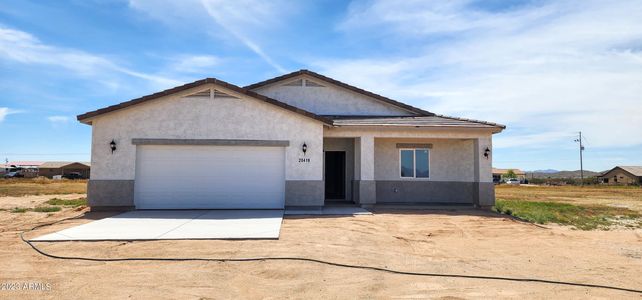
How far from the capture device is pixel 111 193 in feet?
43.2

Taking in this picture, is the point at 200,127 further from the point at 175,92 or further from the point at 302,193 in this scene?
the point at 302,193

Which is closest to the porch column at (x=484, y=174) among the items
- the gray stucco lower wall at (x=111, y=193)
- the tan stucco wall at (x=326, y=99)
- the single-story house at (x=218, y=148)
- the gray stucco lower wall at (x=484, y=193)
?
the gray stucco lower wall at (x=484, y=193)

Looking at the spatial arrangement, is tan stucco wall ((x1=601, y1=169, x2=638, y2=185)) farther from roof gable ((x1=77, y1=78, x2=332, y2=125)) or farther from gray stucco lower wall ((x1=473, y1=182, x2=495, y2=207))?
roof gable ((x1=77, y1=78, x2=332, y2=125))

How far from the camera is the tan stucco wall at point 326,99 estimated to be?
17469 millimetres

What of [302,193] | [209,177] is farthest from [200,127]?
[302,193]

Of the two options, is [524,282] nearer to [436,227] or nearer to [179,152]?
[436,227]

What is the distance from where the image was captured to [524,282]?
19.2ft

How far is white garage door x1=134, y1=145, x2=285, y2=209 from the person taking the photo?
1343 centimetres

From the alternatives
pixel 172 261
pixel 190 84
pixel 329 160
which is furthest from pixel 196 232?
pixel 329 160

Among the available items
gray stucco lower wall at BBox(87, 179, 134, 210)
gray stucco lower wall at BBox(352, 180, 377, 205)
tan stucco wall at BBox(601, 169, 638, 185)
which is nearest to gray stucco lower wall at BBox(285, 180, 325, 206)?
gray stucco lower wall at BBox(352, 180, 377, 205)

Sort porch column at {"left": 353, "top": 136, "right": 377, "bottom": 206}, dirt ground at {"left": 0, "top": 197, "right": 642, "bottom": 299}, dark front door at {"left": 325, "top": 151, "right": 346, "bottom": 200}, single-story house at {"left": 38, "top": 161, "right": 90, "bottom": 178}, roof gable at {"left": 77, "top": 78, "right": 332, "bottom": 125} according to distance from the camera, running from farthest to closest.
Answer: single-story house at {"left": 38, "top": 161, "right": 90, "bottom": 178}, dark front door at {"left": 325, "top": 151, "right": 346, "bottom": 200}, porch column at {"left": 353, "top": 136, "right": 377, "bottom": 206}, roof gable at {"left": 77, "top": 78, "right": 332, "bottom": 125}, dirt ground at {"left": 0, "top": 197, "right": 642, "bottom": 299}

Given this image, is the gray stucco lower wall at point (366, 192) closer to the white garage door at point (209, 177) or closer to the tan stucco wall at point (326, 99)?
the white garage door at point (209, 177)

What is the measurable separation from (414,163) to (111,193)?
1145 cm

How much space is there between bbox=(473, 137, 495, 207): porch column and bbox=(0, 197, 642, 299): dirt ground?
171 inches
